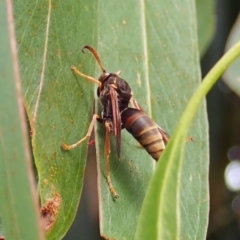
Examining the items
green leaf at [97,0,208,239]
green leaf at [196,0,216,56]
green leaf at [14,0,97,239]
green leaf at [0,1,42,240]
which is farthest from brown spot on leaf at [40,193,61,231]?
green leaf at [196,0,216,56]

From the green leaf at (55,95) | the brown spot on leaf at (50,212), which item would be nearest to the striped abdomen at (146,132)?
the green leaf at (55,95)

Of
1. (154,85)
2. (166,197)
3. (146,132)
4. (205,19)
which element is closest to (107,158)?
(146,132)

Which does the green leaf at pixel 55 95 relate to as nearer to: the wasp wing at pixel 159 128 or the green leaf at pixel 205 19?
the wasp wing at pixel 159 128

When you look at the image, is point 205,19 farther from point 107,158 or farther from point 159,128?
point 107,158

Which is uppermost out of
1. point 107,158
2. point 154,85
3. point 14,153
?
point 14,153

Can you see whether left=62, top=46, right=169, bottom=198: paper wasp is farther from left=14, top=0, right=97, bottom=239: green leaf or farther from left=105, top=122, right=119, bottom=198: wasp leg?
left=14, top=0, right=97, bottom=239: green leaf

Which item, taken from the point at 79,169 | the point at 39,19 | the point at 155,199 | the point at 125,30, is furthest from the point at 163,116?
the point at 155,199

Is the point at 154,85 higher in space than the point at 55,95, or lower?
lower
